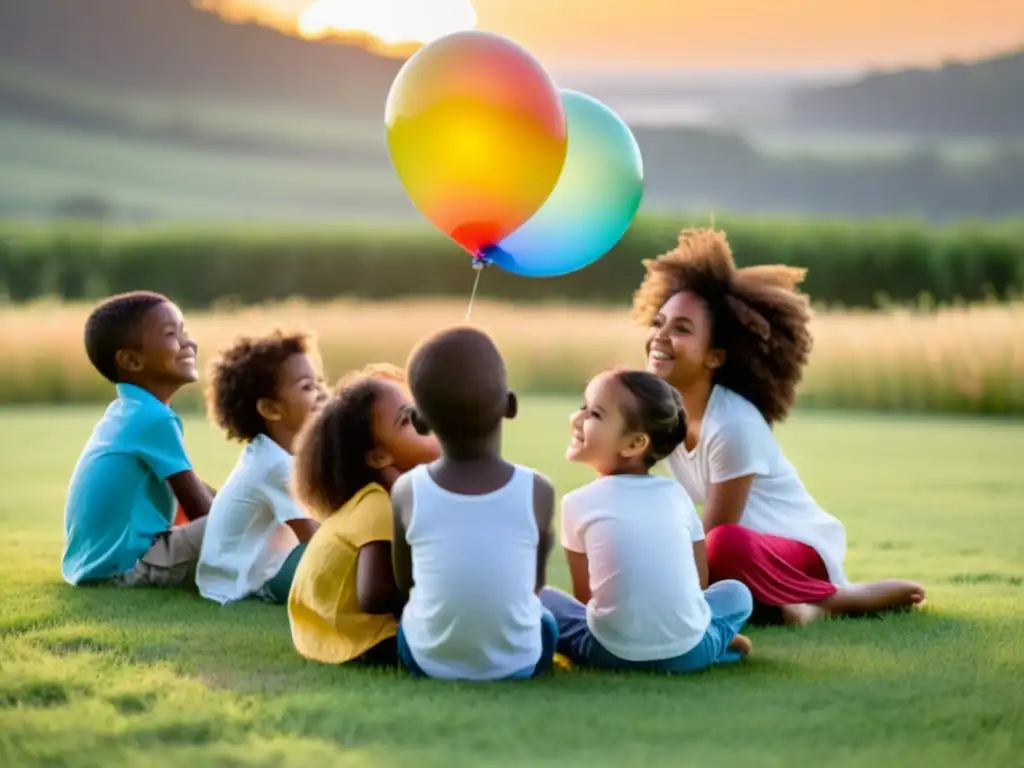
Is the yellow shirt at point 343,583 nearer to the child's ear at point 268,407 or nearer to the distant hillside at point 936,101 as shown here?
the child's ear at point 268,407

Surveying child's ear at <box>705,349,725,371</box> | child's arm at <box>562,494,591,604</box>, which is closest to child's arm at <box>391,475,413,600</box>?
child's arm at <box>562,494,591,604</box>

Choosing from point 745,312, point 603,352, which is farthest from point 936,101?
point 745,312

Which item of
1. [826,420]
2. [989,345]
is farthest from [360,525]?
[989,345]

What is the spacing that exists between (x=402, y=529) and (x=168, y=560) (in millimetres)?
1604

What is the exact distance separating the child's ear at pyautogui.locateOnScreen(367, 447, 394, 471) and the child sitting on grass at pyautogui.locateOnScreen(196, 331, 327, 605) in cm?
84

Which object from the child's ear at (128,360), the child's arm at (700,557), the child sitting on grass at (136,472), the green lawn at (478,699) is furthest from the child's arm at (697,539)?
the child's ear at (128,360)

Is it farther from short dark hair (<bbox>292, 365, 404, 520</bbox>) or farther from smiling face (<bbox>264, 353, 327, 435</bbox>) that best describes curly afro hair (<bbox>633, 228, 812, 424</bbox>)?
short dark hair (<bbox>292, 365, 404, 520</bbox>)

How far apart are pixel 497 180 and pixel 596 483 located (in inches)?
52.9

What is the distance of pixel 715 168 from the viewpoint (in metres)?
21.7

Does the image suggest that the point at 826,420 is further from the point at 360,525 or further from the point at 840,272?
the point at 840,272

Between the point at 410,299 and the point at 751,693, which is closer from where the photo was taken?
the point at 751,693

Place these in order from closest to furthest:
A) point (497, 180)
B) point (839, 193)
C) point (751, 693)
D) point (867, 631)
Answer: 1. point (751, 693)
2. point (867, 631)
3. point (497, 180)
4. point (839, 193)

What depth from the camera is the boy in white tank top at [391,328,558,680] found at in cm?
291

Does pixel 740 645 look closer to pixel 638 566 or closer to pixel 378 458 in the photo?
pixel 638 566
